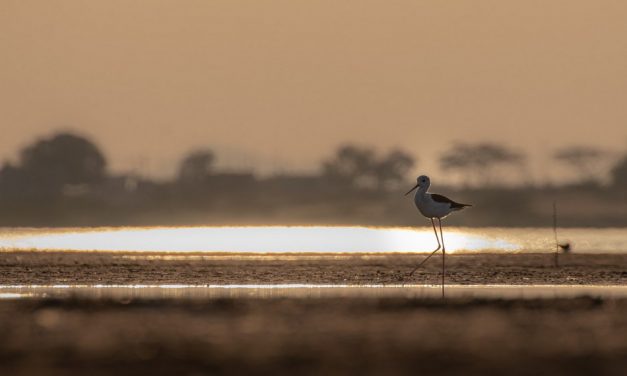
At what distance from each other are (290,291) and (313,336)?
26.2ft

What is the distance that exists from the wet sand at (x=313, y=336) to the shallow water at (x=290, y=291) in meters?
0.92

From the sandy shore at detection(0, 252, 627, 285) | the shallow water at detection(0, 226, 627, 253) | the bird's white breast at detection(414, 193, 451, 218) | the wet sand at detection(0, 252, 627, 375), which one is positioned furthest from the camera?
the shallow water at detection(0, 226, 627, 253)

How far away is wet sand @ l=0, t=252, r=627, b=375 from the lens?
13141 mm

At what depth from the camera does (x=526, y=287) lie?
84.8ft

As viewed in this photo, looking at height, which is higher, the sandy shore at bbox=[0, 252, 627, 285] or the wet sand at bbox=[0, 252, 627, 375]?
the sandy shore at bbox=[0, 252, 627, 285]

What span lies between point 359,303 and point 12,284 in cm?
971

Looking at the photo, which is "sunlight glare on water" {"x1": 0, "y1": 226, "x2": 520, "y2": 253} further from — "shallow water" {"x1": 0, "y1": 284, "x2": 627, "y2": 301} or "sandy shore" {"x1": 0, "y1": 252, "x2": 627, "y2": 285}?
"shallow water" {"x1": 0, "y1": 284, "x2": 627, "y2": 301}

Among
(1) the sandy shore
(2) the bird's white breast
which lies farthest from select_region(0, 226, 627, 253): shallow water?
(2) the bird's white breast

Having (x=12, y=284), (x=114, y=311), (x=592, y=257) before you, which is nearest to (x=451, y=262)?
(x=592, y=257)

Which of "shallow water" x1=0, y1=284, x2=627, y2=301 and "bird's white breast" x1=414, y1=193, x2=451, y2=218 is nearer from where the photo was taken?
"shallow water" x1=0, y1=284, x2=627, y2=301

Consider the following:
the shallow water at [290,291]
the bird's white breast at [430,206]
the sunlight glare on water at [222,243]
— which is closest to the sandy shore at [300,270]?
the bird's white breast at [430,206]

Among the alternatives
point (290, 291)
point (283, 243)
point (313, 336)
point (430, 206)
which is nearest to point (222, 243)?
point (283, 243)

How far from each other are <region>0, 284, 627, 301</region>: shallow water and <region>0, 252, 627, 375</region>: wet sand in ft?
3.03

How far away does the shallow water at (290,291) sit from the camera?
72.2ft
